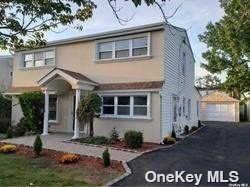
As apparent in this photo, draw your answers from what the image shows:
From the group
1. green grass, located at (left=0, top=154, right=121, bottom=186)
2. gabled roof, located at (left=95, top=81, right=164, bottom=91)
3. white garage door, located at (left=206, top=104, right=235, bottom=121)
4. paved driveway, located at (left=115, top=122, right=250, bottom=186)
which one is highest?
gabled roof, located at (left=95, top=81, right=164, bottom=91)

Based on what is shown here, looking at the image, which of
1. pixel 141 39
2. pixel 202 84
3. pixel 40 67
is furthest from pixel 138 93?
pixel 202 84

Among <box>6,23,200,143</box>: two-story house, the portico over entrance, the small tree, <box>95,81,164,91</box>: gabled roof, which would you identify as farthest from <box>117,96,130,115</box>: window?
the portico over entrance

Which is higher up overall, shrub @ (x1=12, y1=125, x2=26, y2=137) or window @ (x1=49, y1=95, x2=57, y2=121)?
window @ (x1=49, y1=95, x2=57, y2=121)

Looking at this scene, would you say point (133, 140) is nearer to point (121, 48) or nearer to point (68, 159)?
point (68, 159)

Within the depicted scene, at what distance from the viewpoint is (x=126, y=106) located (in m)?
18.6

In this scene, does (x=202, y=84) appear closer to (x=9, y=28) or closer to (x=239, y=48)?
(x=239, y=48)

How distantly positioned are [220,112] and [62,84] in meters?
26.4

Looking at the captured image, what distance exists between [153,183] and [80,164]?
344 centimetres

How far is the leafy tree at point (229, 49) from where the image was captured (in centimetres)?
3434

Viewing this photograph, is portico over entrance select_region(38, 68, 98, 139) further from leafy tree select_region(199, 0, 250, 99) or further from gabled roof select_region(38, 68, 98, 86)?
leafy tree select_region(199, 0, 250, 99)

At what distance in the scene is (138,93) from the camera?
17891mm

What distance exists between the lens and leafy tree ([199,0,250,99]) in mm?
34344
